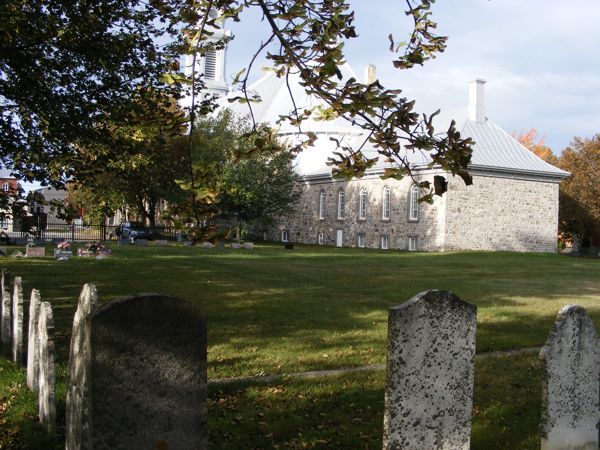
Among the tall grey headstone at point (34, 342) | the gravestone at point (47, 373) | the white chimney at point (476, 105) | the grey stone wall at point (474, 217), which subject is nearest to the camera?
the gravestone at point (47, 373)

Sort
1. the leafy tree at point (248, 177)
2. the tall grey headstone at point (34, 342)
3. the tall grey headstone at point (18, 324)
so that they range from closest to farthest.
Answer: the tall grey headstone at point (34, 342) < the tall grey headstone at point (18, 324) < the leafy tree at point (248, 177)

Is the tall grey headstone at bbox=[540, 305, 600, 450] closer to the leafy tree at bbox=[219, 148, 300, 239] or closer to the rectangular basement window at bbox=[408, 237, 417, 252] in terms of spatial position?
the rectangular basement window at bbox=[408, 237, 417, 252]

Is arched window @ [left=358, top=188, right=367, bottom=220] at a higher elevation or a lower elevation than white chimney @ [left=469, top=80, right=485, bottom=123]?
lower

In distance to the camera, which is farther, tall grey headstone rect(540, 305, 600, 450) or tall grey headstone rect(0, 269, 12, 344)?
tall grey headstone rect(0, 269, 12, 344)

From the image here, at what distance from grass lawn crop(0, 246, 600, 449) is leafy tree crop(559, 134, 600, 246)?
1061 inches

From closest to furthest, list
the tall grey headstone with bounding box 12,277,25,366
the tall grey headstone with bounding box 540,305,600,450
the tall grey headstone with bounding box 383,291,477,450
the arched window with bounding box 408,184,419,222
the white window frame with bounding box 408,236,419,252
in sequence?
the tall grey headstone with bounding box 383,291,477,450, the tall grey headstone with bounding box 540,305,600,450, the tall grey headstone with bounding box 12,277,25,366, the white window frame with bounding box 408,236,419,252, the arched window with bounding box 408,184,419,222

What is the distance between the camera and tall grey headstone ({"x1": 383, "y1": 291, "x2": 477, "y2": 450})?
14.6 feet

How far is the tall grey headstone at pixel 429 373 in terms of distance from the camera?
4449 mm

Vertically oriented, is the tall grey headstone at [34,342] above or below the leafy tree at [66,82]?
below

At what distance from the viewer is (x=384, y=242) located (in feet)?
159

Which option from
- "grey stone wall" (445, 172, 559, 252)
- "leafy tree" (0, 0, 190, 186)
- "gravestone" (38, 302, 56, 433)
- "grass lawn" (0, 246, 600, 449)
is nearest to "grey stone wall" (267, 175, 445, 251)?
"grey stone wall" (445, 172, 559, 252)

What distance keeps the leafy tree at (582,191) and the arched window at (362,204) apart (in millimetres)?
14731

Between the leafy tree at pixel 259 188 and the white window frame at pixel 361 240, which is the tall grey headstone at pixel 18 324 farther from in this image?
the white window frame at pixel 361 240

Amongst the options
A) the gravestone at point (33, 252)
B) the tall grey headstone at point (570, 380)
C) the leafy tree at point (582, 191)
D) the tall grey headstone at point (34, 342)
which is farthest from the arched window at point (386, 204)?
the tall grey headstone at point (570, 380)
